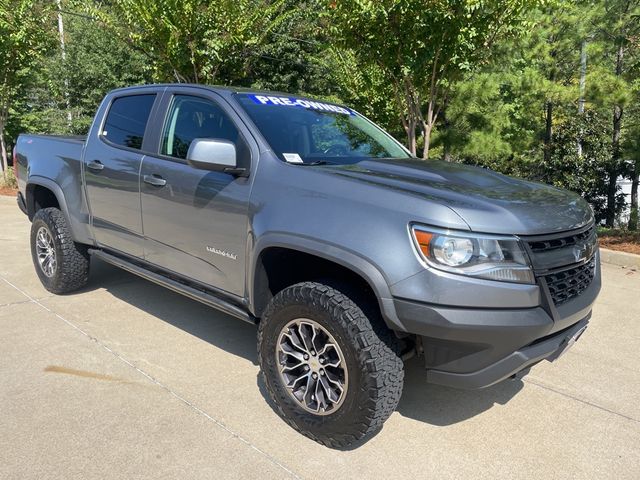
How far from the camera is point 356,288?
2742 millimetres

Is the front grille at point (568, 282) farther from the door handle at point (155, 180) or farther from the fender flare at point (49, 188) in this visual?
the fender flare at point (49, 188)

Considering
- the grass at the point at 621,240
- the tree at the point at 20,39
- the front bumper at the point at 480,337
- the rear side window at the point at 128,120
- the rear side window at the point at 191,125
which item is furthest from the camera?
the tree at the point at 20,39

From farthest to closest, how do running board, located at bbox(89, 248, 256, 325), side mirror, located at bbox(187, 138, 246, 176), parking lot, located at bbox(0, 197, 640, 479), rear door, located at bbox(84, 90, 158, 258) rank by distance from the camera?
rear door, located at bbox(84, 90, 158, 258) < running board, located at bbox(89, 248, 256, 325) < side mirror, located at bbox(187, 138, 246, 176) < parking lot, located at bbox(0, 197, 640, 479)

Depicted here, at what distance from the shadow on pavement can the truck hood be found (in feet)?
4.11

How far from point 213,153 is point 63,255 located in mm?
2462

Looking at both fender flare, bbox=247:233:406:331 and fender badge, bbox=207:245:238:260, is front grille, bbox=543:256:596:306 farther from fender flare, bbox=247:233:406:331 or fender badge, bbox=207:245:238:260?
fender badge, bbox=207:245:238:260

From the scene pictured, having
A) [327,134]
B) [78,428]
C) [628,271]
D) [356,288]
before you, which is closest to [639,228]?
[628,271]

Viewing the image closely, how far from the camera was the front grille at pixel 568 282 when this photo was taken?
255cm

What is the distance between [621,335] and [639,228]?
5075 mm

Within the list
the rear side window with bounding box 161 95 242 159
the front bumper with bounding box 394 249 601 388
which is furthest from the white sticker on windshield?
the front bumper with bounding box 394 249 601 388

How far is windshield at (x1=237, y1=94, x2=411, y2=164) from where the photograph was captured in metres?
3.31

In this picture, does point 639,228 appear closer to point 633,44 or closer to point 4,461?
point 633,44

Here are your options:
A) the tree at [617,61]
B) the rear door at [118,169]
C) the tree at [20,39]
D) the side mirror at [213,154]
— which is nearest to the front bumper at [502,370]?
the side mirror at [213,154]

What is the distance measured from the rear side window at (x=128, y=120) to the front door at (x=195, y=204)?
325 mm
